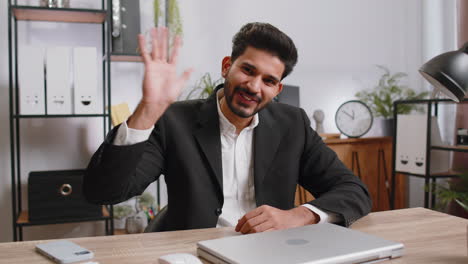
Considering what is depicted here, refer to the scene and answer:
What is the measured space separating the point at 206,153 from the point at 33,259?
0.65 metres

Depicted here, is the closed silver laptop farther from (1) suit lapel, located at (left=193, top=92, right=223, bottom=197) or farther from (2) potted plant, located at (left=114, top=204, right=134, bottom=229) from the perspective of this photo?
(2) potted plant, located at (left=114, top=204, right=134, bottom=229)

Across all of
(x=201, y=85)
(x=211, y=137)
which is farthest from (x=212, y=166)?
(x=201, y=85)

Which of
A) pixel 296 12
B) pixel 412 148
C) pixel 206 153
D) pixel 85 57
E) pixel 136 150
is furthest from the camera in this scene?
pixel 296 12

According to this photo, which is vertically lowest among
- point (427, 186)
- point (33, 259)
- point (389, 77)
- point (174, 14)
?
point (427, 186)

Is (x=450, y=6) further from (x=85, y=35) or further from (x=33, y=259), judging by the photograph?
(x=33, y=259)

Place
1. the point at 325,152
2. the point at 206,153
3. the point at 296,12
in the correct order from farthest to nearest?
the point at 296,12
the point at 325,152
the point at 206,153

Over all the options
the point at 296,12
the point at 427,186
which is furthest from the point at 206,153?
the point at 296,12

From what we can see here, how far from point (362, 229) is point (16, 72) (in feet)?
6.92

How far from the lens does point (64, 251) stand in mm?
939

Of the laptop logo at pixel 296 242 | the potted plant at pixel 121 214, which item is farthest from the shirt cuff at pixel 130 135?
the potted plant at pixel 121 214

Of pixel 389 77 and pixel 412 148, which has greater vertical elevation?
pixel 389 77

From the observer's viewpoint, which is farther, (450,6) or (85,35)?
(450,6)

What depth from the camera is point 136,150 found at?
3.72 ft

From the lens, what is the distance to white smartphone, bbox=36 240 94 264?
897 mm
